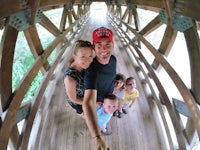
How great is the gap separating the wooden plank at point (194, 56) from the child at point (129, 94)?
1.14 m

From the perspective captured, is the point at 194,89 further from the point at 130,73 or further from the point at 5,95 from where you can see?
the point at 130,73

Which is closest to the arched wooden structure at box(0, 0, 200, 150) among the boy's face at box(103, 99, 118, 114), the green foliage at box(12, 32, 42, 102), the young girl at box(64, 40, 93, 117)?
the young girl at box(64, 40, 93, 117)

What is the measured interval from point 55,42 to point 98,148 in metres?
1.44

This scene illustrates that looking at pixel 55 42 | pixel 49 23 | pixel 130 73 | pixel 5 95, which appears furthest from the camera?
pixel 130 73

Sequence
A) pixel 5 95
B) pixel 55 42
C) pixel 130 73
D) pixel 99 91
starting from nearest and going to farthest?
pixel 5 95
pixel 99 91
pixel 55 42
pixel 130 73

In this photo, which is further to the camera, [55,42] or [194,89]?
[55,42]

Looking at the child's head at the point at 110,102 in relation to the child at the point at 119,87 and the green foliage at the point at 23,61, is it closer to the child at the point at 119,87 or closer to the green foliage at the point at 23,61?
the child at the point at 119,87

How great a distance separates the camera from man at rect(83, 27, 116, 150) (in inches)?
50.6

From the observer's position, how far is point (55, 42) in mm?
2391

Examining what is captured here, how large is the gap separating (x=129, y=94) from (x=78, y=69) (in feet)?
3.77

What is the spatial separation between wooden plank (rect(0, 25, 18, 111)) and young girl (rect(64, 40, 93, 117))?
0.39 m

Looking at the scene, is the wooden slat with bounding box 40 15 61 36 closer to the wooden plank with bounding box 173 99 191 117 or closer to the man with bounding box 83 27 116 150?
the man with bounding box 83 27 116 150

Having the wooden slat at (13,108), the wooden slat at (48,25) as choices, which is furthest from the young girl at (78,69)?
the wooden slat at (48,25)

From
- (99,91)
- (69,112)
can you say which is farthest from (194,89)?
(69,112)
